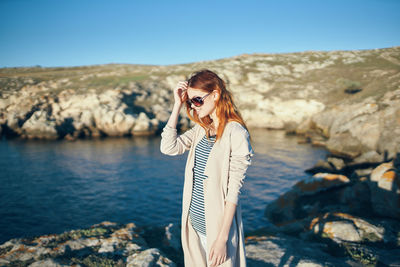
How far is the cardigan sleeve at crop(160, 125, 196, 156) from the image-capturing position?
3352 mm

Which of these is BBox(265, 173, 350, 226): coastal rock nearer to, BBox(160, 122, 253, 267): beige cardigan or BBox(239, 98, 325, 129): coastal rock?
BBox(160, 122, 253, 267): beige cardigan

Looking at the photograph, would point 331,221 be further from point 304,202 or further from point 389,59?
point 389,59

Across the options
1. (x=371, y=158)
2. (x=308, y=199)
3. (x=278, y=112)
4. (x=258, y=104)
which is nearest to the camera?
(x=308, y=199)

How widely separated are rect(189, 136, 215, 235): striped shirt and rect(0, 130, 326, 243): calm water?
32.7 ft

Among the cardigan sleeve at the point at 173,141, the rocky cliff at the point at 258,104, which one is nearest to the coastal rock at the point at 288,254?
the cardigan sleeve at the point at 173,141

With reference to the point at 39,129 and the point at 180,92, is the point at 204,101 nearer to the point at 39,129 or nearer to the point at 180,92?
the point at 180,92

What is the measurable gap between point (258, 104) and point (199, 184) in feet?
150

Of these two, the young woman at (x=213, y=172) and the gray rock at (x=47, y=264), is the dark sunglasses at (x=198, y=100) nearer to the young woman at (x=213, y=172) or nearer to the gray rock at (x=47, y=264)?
the young woman at (x=213, y=172)

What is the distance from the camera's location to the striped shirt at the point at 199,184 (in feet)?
9.81

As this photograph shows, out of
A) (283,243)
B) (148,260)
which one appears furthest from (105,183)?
(283,243)

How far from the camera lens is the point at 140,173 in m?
21.6

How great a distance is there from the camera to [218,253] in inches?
106

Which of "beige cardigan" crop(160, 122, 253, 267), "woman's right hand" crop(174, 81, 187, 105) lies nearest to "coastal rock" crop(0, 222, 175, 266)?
"beige cardigan" crop(160, 122, 253, 267)

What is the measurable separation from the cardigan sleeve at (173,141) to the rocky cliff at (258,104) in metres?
26.2
